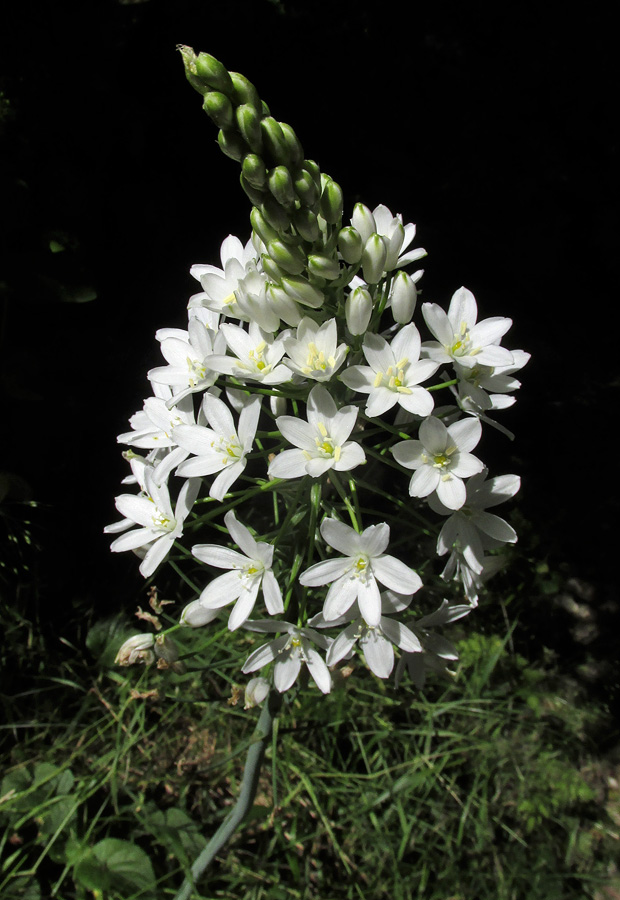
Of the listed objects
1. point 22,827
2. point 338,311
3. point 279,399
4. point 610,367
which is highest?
point 338,311

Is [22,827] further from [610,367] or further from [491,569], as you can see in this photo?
[610,367]

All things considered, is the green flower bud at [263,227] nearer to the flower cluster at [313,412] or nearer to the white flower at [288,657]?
the flower cluster at [313,412]

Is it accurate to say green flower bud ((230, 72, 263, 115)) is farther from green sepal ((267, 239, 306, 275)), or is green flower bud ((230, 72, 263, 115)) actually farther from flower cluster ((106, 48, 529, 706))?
green sepal ((267, 239, 306, 275))

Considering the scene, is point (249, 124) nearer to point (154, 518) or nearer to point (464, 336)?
point (464, 336)

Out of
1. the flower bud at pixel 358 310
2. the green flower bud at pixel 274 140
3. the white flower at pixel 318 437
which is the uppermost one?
the green flower bud at pixel 274 140

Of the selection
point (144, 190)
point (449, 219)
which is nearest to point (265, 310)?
point (144, 190)

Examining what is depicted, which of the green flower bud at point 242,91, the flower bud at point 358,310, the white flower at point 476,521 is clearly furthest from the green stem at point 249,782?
the green flower bud at point 242,91

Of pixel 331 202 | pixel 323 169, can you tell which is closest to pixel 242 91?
pixel 331 202
